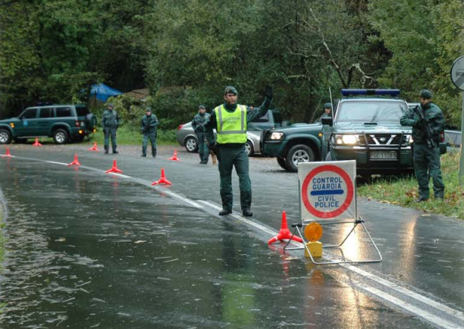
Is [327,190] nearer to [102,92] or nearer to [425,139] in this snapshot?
[425,139]

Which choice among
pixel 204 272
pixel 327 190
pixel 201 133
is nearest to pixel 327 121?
pixel 327 190

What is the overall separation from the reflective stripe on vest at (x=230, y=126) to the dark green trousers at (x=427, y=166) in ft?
11.0

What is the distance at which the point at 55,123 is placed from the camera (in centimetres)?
3869

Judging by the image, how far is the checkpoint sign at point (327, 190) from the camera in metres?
9.05

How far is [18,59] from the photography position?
43938 mm

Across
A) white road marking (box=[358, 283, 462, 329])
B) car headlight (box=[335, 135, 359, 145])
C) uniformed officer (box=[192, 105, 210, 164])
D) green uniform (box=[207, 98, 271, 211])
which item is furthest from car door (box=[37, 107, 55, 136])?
white road marking (box=[358, 283, 462, 329])

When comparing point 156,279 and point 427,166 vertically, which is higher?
point 427,166

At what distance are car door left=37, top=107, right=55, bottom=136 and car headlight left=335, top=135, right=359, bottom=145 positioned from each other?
79.6 feet

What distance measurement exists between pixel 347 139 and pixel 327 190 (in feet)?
25.9

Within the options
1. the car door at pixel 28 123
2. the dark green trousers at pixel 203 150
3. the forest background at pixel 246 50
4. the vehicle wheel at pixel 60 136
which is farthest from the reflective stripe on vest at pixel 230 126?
the car door at pixel 28 123

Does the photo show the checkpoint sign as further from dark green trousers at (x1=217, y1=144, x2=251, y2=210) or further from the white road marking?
dark green trousers at (x1=217, y1=144, x2=251, y2=210)

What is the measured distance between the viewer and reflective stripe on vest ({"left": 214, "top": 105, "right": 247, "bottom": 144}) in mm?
11984

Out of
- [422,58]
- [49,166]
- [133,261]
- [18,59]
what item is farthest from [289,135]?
[18,59]

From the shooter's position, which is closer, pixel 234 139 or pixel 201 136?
pixel 234 139
